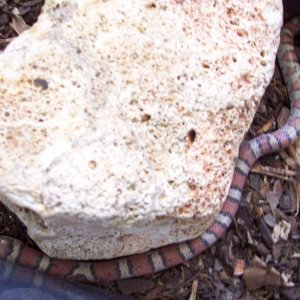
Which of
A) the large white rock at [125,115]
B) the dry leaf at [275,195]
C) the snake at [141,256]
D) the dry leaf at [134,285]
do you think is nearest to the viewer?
the large white rock at [125,115]

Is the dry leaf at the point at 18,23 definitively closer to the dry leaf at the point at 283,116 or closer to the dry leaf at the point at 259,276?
the dry leaf at the point at 283,116

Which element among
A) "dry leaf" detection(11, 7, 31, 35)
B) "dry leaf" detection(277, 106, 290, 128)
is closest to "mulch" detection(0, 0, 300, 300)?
"dry leaf" detection(11, 7, 31, 35)

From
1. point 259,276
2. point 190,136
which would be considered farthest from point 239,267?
point 190,136

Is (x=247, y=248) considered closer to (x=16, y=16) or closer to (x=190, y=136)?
(x=190, y=136)

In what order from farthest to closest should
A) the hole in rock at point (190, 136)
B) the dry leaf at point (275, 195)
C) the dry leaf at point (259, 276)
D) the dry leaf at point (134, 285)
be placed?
the dry leaf at point (275, 195)
the dry leaf at point (259, 276)
the dry leaf at point (134, 285)
the hole in rock at point (190, 136)

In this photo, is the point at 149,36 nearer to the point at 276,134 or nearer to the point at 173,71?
the point at 173,71

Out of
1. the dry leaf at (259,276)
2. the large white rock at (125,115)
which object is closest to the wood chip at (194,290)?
the dry leaf at (259,276)

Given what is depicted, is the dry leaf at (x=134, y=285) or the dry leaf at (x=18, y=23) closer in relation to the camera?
the dry leaf at (x=134, y=285)

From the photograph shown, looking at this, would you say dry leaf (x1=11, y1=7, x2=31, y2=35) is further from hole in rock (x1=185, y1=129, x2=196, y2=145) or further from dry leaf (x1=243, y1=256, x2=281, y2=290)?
dry leaf (x1=243, y1=256, x2=281, y2=290)
